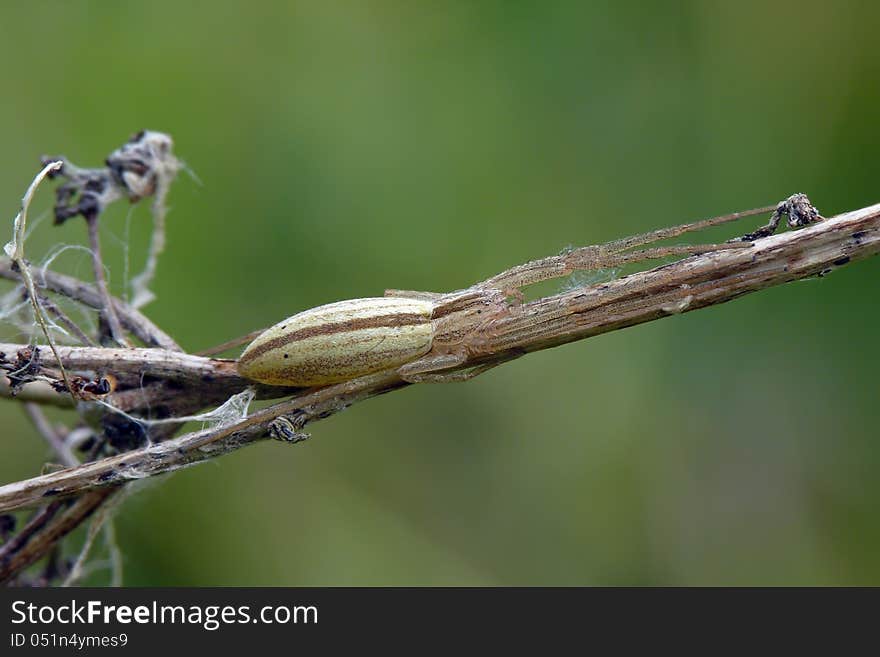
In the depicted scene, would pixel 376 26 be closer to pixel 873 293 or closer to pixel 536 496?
pixel 536 496

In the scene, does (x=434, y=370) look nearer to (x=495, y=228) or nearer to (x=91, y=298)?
(x=91, y=298)

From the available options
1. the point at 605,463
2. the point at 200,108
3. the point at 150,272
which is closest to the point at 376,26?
the point at 200,108

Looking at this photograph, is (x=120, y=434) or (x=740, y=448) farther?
(x=740, y=448)

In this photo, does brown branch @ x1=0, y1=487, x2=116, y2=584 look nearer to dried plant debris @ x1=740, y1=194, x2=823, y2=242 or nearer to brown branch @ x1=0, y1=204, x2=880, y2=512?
brown branch @ x1=0, y1=204, x2=880, y2=512

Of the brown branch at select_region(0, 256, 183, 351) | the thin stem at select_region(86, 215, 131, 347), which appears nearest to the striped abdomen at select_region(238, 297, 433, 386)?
the brown branch at select_region(0, 256, 183, 351)

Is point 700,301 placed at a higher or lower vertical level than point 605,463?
lower

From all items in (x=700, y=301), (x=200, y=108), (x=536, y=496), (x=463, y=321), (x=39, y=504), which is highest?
(x=200, y=108)
